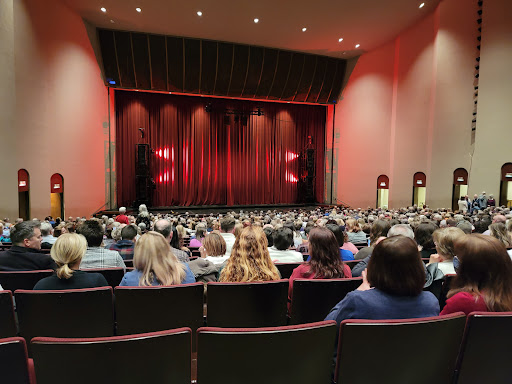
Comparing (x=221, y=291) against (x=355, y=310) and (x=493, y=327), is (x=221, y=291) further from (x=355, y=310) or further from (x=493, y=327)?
(x=493, y=327)

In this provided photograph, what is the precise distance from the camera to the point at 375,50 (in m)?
16.1

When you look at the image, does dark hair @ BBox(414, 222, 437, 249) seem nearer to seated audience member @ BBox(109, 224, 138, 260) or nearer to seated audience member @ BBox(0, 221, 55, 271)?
seated audience member @ BBox(109, 224, 138, 260)

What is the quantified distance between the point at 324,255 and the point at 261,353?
1269 mm

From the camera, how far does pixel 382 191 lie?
656 inches

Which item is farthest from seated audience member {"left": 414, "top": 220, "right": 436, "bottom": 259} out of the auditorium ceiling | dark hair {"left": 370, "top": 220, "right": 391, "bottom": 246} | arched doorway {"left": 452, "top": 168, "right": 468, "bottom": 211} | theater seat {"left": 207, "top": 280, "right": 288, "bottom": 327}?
arched doorway {"left": 452, "top": 168, "right": 468, "bottom": 211}

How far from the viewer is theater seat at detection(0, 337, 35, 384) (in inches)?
48.7

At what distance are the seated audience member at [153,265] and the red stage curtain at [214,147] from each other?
14.3 metres

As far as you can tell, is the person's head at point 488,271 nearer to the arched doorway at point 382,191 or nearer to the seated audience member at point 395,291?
the seated audience member at point 395,291

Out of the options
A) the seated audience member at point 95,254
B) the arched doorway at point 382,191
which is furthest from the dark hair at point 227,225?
the arched doorway at point 382,191

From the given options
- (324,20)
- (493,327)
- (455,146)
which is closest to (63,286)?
(493,327)

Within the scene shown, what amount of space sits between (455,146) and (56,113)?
14561 millimetres

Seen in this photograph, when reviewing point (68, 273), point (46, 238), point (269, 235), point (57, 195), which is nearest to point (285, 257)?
point (269, 235)

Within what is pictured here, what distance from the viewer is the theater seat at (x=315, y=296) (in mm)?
2287

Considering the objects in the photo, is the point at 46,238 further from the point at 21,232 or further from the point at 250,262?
the point at 250,262
